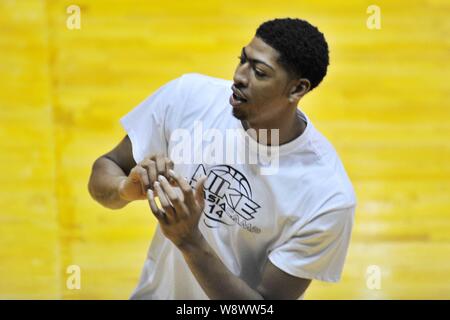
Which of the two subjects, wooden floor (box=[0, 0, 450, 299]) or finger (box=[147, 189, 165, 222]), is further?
wooden floor (box=[0, 0, 450, 299])

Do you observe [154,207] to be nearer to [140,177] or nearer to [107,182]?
[140,177]

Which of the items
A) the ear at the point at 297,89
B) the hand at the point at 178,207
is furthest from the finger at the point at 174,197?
the ear at the point at 297,89

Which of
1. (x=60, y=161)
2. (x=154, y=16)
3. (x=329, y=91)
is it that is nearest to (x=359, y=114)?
(x=329, y=91)

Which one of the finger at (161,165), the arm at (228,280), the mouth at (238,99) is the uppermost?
the mouth at (238,99)

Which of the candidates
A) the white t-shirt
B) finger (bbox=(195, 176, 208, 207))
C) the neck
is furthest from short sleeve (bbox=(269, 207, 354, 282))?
finger (bbox=(195, 176, 208, 207))

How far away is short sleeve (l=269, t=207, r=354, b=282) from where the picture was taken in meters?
1.64

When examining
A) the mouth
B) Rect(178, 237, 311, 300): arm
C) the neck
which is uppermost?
the mouth

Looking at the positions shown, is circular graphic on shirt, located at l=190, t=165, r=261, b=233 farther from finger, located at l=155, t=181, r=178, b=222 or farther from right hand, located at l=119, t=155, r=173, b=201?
finger, located at l=155, t=181, r=178, b=222

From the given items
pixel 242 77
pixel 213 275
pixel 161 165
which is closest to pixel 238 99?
pixel 242 77

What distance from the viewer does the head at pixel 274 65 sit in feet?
5.35

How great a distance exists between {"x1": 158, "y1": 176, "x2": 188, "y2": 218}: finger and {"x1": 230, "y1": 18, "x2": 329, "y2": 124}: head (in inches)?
12.5

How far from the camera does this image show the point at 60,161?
9.30ft

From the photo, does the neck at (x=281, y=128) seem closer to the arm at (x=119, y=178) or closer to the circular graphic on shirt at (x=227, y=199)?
the circular graphic on shirt at (x=227, y=199)

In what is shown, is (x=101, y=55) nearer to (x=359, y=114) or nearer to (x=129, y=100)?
(x=129, y=100)
